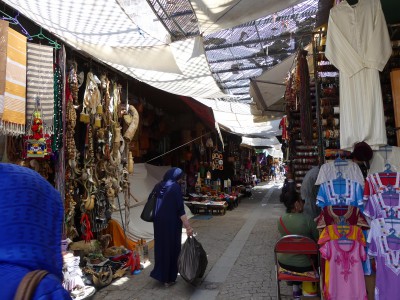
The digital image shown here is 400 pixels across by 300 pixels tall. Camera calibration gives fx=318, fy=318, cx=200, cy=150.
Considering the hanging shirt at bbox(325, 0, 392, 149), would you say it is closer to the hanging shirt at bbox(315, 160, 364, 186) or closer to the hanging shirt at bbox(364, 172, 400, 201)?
the hanging shirt at bbox(315, 160, 364, 186)

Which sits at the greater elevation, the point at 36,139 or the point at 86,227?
the point at 36,139

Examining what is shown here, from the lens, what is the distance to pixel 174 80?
16.8ft

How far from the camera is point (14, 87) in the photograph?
306 cm

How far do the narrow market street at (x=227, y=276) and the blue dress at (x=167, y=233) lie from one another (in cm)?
22

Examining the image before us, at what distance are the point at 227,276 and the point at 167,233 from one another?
119 centimetres

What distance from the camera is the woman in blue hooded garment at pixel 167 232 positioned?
4.38 metres

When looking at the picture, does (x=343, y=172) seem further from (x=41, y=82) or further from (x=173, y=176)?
(x=41, y=82)

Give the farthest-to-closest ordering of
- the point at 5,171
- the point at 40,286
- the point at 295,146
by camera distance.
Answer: the point at 295,146, the point at 5,171, the point at 40,286

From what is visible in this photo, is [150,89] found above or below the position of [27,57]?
above

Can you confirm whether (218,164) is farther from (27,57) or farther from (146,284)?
(27,57)

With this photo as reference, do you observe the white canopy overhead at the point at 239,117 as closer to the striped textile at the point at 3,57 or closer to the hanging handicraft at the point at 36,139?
the hanging handicraft at the point at 36,139

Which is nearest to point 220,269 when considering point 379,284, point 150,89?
point 379,284

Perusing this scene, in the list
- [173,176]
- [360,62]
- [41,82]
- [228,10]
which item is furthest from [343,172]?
[41,82]

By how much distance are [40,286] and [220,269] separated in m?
4.48
